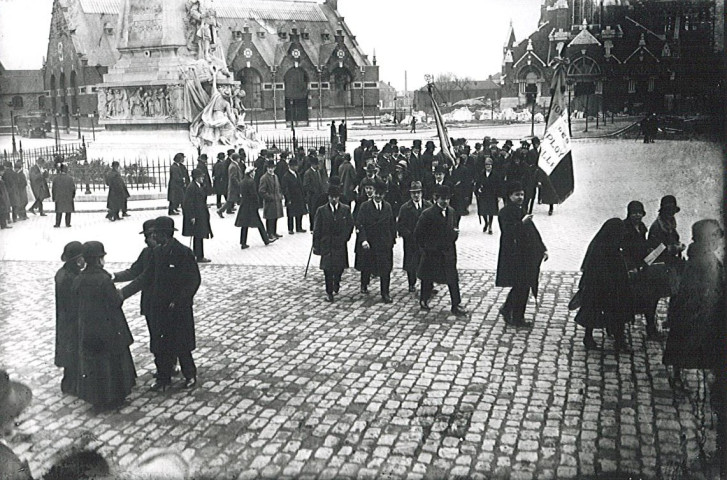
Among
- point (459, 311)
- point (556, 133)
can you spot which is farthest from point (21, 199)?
point (556, 133)

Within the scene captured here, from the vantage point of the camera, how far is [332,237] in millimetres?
10820

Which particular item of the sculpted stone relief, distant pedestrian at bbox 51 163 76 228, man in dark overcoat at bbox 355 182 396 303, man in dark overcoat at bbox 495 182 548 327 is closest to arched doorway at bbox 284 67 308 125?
the sculpted stone relief

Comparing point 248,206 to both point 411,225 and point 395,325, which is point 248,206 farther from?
point 395,325

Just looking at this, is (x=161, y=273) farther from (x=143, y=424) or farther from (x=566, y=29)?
(x=566, y=29)

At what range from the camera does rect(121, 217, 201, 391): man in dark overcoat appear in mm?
7141

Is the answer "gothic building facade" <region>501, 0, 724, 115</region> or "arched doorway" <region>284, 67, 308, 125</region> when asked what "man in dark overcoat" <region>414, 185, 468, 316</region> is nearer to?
"gothic building facade" <region>501, 0, 724, 115</region>

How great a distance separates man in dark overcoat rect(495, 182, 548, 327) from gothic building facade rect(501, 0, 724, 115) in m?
2.36

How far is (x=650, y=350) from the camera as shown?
823 cm

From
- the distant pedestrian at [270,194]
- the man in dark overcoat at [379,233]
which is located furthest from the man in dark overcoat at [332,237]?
the distant pedestrian at [270,194]

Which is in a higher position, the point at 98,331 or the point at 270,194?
the point at 270,194

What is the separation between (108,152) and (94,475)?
23.2 m

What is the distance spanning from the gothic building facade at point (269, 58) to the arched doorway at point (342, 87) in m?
0.10

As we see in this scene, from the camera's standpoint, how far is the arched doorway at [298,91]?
7056 centimetres

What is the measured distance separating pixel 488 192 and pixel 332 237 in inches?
245
